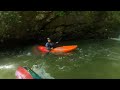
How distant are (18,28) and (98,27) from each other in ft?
19.8

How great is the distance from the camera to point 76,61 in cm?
1244

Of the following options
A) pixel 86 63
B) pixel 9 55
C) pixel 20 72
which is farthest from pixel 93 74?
pixel 9 55

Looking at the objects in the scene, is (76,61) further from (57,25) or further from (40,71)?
(57,25)

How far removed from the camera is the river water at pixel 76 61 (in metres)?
10.8

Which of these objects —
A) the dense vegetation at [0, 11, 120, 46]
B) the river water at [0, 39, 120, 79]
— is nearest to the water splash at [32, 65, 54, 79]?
the river water at [0, 39, 120, 79]

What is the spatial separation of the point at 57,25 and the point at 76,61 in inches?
164

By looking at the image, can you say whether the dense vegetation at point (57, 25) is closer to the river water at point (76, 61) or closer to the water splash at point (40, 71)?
the river water at point (76, 61)

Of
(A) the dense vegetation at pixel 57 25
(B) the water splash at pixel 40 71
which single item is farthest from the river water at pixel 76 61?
(A) the dense vegetation at pixel 57 25

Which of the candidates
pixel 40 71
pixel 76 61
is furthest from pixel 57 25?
pixel 40 71

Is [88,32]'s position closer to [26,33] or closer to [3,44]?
[26,33]

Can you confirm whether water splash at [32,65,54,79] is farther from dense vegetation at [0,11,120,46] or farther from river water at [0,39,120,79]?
dense vegetation at [0,11,120,46]

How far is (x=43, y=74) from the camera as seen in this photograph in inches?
426

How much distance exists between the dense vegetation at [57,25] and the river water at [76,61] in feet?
3.33

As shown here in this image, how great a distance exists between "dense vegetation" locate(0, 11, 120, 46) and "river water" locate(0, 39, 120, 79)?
3.33ft
